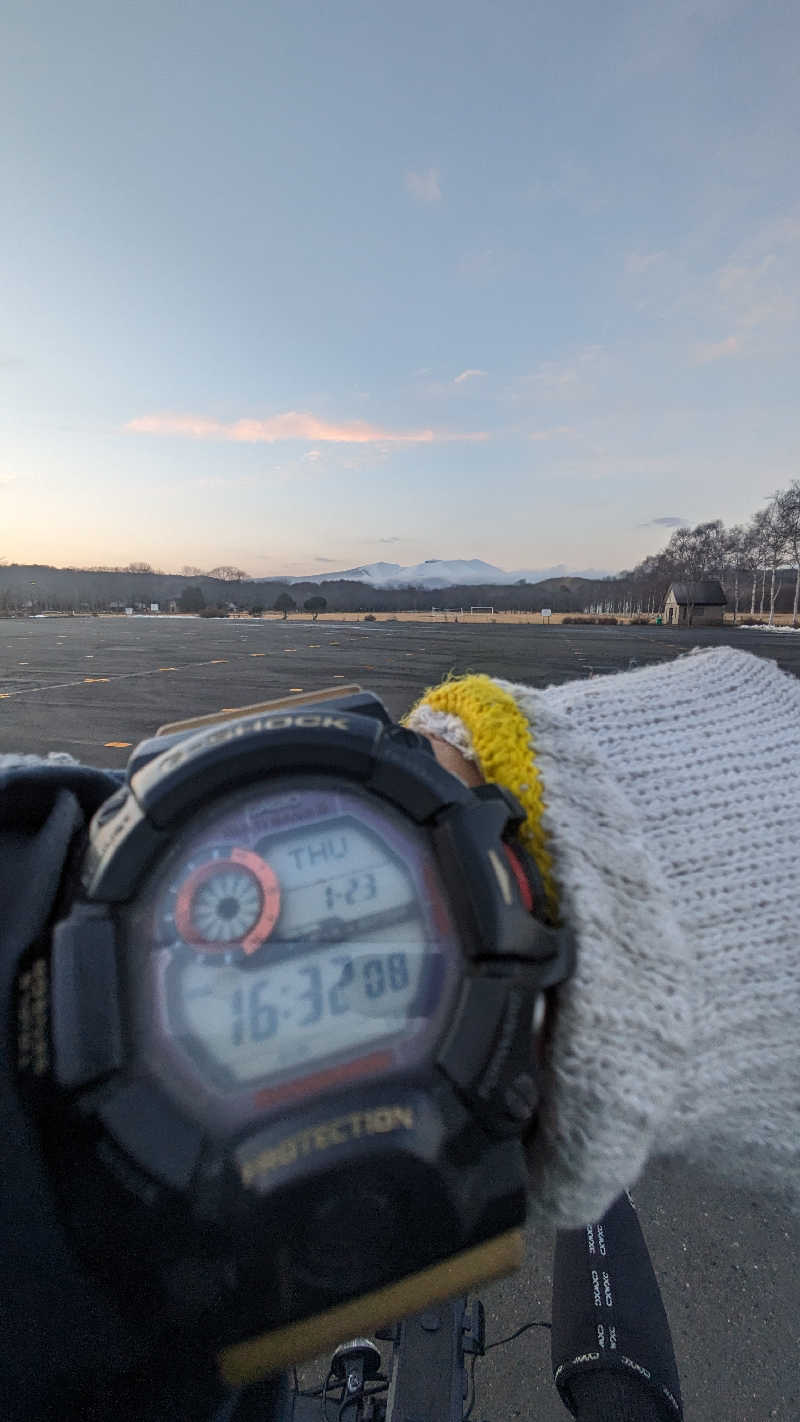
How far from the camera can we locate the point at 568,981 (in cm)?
61

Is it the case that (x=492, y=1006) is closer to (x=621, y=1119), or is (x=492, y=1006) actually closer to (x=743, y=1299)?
(x=621, y=1119)

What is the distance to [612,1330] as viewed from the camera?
119 cm

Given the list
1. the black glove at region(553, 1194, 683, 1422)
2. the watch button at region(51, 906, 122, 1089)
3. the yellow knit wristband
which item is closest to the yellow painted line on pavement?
the black glove at region(553, 1194, 683, 1422)

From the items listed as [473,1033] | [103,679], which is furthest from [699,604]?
[473,1033]

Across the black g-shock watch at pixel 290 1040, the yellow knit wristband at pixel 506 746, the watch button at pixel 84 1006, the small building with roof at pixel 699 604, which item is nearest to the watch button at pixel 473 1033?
the black g-shock watch at pixel 290 1040

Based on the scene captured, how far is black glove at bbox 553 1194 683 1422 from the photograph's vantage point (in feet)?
3.64

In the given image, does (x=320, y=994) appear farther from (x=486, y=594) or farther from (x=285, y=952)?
(x=486, y=594)

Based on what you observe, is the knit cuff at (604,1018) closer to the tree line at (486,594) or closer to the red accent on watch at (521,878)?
the red accent on watch at (521,878)

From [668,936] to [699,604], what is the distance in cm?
7260

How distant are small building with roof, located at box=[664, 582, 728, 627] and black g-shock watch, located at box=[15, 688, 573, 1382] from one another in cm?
7023

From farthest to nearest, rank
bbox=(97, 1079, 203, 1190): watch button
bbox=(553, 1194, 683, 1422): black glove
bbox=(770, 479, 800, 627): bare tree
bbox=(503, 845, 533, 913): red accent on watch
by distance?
bbox=(770, 479, 800, 627): bare tree → bbox=(553, 1194, 683, 1422): black glove → bbox=(503, 845, 533, 913): red accent on watch → bbox=(97, 1079, 203, 1190): watch button

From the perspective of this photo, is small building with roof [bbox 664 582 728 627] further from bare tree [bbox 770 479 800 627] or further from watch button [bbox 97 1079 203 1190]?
watch button [bbox 97 1079 203 1190]

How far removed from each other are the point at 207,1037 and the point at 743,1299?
6.87 ft

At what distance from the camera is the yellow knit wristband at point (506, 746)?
68 centimetres
